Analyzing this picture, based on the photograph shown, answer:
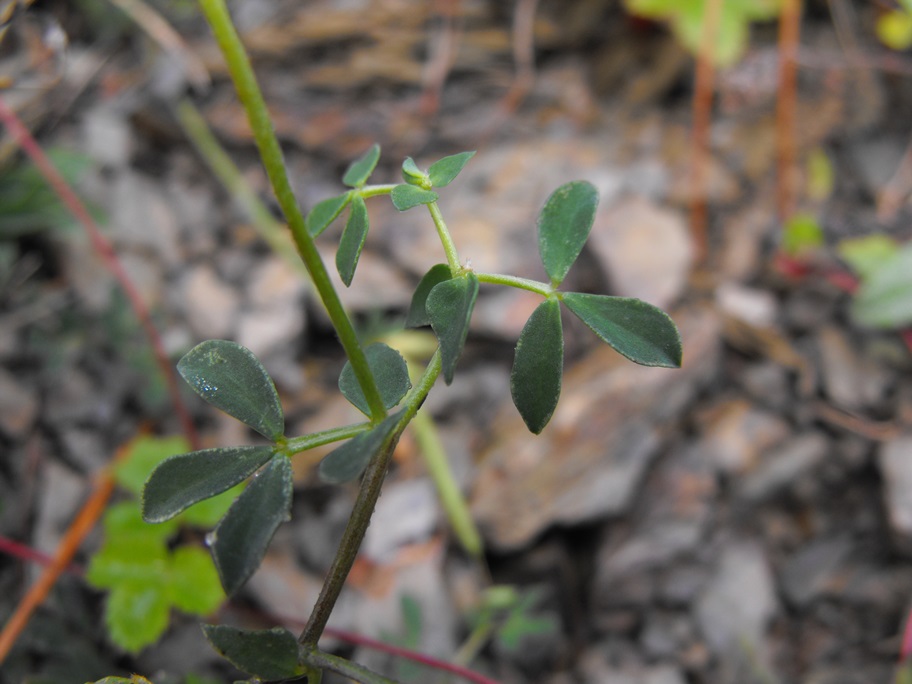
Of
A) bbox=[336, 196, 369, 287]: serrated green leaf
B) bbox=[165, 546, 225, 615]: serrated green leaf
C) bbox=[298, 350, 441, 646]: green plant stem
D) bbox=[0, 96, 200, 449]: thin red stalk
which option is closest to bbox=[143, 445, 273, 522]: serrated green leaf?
bbox=[298, 350, 441, 646]: green plant stem

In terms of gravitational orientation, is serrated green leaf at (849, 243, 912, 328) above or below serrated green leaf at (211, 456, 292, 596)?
below

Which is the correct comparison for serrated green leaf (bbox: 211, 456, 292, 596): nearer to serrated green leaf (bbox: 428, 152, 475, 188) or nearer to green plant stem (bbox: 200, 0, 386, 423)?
green plant stem (bbox: 200, 0, 386, 423)

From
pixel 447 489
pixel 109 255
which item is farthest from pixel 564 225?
pixel 109 255

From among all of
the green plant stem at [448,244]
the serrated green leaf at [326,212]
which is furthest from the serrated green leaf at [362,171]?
the green plant stem at [448,244]

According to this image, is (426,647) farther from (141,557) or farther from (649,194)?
(649,194)

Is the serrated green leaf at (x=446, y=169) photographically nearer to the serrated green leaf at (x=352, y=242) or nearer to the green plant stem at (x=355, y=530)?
the serrated green leaf at (x=352, y=242)

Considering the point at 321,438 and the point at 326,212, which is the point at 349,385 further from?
the point at 326,212

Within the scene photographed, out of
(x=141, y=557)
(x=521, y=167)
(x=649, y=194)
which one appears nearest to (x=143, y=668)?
(x=141, y=557)
